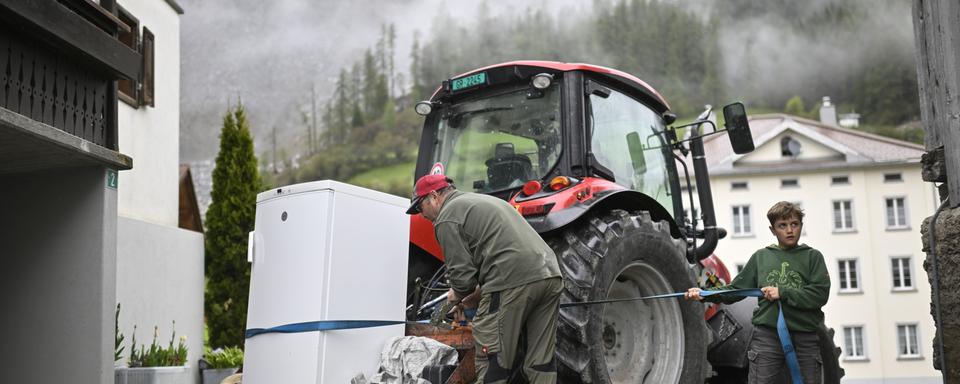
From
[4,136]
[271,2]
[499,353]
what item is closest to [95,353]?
[4,136]

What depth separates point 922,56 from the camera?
12.0ft

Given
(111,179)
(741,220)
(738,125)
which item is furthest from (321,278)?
(741,220)

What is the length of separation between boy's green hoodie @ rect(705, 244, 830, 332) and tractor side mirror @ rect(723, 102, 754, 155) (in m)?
1.14

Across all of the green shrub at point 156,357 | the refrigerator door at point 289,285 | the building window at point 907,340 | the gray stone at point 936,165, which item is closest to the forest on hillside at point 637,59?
the building window at point 907,340

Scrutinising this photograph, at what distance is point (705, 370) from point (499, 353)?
1.65m

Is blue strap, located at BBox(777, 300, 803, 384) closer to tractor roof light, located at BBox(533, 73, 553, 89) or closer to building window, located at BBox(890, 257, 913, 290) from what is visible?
tractor roof light, located at BBox(533, 73, 553, 89)

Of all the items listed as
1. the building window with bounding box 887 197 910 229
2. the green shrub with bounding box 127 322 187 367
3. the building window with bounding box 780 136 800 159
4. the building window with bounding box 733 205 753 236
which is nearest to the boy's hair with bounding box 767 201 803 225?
the green shrub with bounding box 127 322 187 367

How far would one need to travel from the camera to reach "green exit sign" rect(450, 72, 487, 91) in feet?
18.2

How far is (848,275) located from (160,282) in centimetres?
3398

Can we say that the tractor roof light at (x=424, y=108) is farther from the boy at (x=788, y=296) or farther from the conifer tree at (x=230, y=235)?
the conifer tree at (x=230, y=235)

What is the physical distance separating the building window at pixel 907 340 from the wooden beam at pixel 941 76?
36.5 meters

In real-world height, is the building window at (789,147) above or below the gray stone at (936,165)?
above

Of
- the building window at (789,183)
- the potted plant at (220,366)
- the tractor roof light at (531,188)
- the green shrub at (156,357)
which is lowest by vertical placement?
the potted plant at (220,366)

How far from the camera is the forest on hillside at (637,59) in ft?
247
